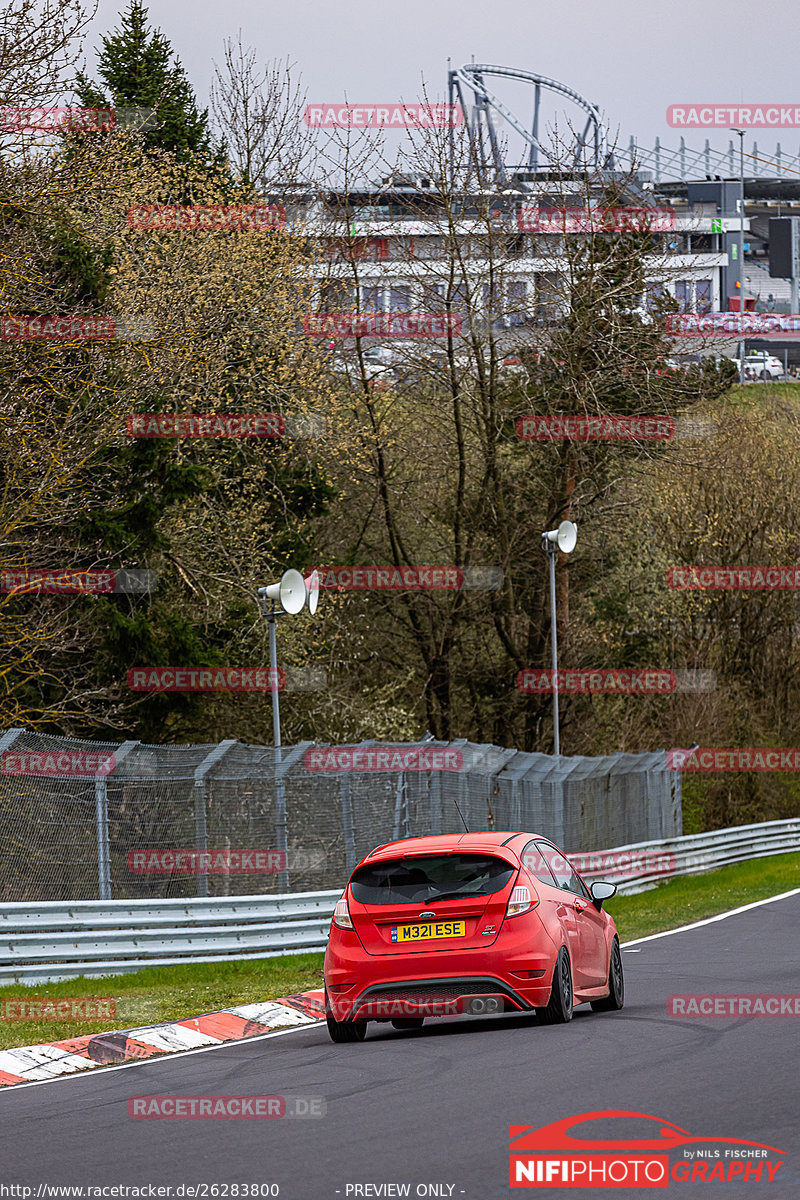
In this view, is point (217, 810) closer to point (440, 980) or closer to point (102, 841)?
point (102, 841)

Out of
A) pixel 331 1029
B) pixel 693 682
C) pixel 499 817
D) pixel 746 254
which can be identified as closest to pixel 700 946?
pixel 499 817

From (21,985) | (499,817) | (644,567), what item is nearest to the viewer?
(21,985)

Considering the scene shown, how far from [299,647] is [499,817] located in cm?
683

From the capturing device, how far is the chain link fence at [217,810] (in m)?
16.6

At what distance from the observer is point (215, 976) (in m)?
17.4

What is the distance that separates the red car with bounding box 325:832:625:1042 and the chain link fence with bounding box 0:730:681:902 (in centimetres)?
579

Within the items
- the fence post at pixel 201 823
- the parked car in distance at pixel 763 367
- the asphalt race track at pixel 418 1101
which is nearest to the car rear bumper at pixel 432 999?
the asphalt race track at pixel 418 1101

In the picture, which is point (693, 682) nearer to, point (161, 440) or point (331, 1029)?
point (161, 440)

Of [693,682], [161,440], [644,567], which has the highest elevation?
[161,440]

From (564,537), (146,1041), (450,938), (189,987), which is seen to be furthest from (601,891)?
(564,537)

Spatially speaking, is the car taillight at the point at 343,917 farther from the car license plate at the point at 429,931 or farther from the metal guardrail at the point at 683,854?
the metal guardrail at the point at 683,854

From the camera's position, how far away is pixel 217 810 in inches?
745

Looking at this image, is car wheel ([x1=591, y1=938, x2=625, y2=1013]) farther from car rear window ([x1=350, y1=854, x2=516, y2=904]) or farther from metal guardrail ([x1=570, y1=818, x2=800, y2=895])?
metal guardrail ([x1=570, y1=818, x2=800, y2=895])

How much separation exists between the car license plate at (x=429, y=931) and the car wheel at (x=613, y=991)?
6.78 ft
